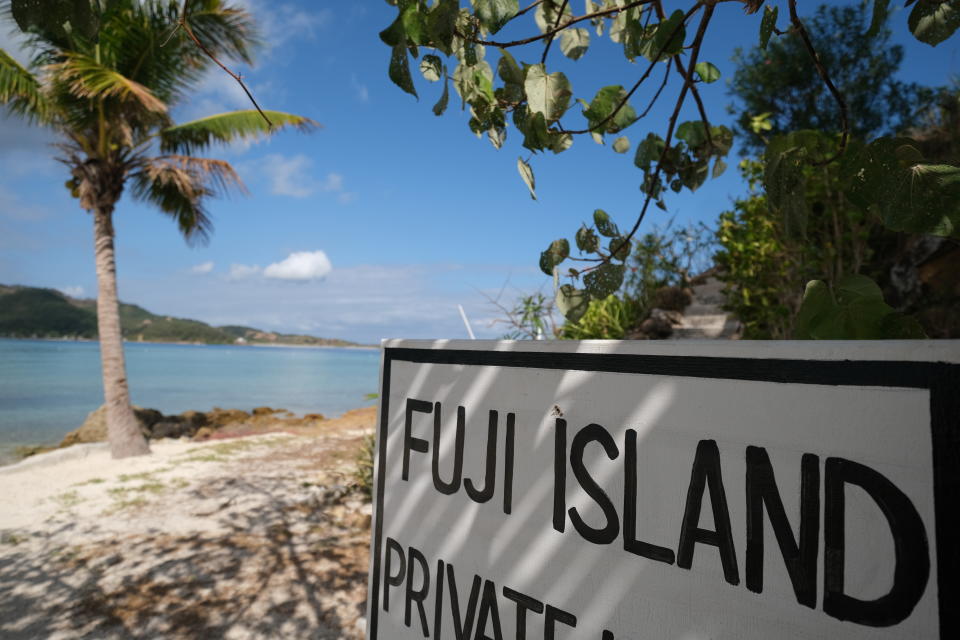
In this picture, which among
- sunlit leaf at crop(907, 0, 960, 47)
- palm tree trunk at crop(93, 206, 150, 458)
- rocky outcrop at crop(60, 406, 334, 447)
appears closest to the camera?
sunlit leaf at crop(907, 0, 960, 47)

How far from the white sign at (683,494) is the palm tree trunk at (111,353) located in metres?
8.16

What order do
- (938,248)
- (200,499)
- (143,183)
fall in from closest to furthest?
(938,248), (200,499), (143,183)

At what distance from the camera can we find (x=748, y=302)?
4.54 m

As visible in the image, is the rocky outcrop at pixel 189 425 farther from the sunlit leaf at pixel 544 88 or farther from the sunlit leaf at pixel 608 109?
the sunlit leaf at pixel 544 88

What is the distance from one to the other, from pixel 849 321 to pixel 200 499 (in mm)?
5990

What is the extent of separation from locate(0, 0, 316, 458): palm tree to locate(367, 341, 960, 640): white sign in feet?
26.1

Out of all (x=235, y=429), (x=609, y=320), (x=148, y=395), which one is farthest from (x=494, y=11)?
(x=148, y=395)

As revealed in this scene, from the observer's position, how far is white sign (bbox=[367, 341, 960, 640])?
1.71 feet

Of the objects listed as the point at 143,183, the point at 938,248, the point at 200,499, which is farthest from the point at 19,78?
the point at 938,248

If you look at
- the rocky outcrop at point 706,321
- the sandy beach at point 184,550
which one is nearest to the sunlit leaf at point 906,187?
the sandy beach at point 184,550

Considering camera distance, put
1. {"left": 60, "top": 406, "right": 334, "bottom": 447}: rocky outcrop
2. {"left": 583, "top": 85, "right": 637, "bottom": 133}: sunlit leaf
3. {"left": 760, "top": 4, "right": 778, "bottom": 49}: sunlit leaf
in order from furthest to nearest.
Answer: {"left": 60, "top": 406, "right": 334, "bottom": 447}: rocky outcrop < {"left": 583, "top": 85, "right": 637, "bottom": 133}: sunlit leaf < {"left": 760, "top": 4, "right": 778, "bottom": 49}: sunlit leaf

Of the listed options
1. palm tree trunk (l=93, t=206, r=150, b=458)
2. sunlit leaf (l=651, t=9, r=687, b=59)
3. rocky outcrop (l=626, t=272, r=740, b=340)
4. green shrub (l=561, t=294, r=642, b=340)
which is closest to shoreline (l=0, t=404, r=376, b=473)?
palm tree trunk (l=93, t=206, r=150, b=458)

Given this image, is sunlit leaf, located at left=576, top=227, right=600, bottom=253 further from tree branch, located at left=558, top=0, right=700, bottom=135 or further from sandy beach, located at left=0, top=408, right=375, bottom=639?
sandy beach, located at left=0, top=408, right=375, bottom=639

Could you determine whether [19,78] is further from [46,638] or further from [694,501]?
[694,501]
